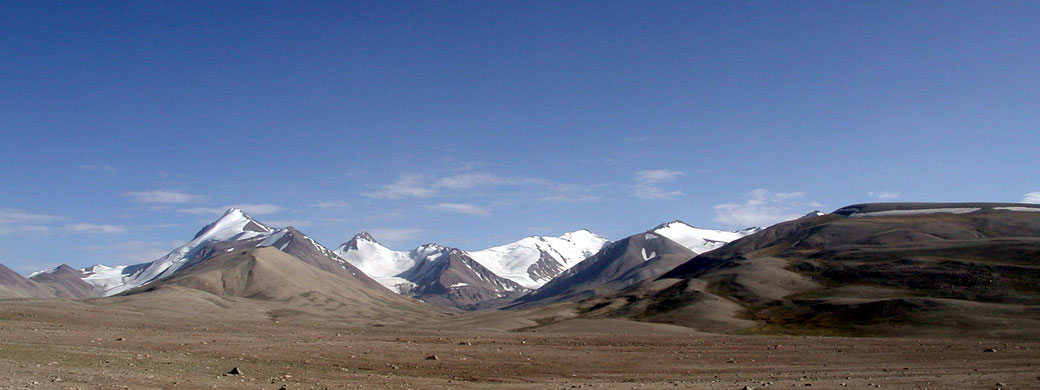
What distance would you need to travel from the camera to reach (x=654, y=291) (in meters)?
160

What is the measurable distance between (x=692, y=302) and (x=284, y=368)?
110m

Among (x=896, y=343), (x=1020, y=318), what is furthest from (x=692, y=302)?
(x=896, y=343)

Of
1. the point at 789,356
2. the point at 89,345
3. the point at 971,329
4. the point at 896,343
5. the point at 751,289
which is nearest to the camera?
the point at 89,345

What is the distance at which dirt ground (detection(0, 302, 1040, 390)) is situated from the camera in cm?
2881

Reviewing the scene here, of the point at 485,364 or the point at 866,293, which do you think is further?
the point at 866,293

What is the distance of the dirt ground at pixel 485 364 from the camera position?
94.5 feet

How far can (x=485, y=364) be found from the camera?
131 feet

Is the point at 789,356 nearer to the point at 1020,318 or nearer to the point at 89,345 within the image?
the point at 89,345

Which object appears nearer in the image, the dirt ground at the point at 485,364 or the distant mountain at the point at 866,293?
the dirt ground at the point at 485,364

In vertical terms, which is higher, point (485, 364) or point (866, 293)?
point (485, 364)

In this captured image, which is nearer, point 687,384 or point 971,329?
point 687,384

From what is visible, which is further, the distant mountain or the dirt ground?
the distant mountain

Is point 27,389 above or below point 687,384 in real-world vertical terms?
above

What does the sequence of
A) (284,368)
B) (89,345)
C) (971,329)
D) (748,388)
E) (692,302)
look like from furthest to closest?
1. (692,302)
2. (971,329)
3. (89,345)
4. (284,368)
5. (748,388)
